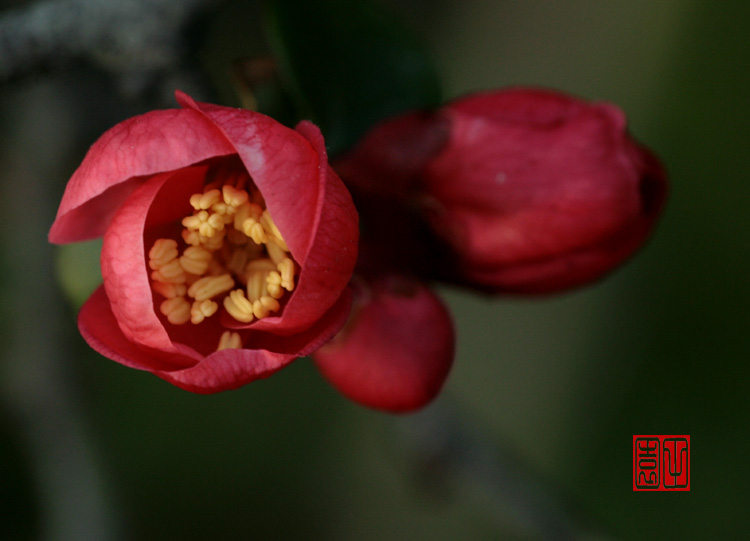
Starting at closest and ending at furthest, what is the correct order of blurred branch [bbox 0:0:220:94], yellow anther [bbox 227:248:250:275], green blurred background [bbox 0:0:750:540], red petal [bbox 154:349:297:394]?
red petal [bbox 154:349:297:394] → yellow anther [bbox 227:248:250:275] → blurred branch [bbox 0:0:220:94] → green blurred background [bbox 0:0:750:540]

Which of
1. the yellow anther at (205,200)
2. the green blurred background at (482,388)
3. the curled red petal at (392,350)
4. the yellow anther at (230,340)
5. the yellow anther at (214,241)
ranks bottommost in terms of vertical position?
the green blurred background at (482,388)

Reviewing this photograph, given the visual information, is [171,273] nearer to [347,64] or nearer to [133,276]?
[133,276]

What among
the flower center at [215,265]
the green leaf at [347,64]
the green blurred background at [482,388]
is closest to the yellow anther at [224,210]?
the flower center at [215,265]

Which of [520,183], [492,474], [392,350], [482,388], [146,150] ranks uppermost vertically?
[146,150]

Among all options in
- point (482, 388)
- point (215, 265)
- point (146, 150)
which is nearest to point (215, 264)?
point (215, 265)

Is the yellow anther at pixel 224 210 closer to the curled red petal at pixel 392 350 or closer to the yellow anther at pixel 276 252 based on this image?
the yellow anther at pixel 276 252

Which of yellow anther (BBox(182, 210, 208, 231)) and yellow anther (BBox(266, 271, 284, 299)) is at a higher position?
yellow anther (BBox(182, 210, 208, 231))

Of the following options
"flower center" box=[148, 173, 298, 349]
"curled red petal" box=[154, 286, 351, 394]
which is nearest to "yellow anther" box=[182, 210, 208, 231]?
"flower center" box=[148, 173, 298, 349]

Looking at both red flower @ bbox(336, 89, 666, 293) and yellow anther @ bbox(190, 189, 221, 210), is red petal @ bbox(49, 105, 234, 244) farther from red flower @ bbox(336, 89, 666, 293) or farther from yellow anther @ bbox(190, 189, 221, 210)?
red flower @ bbox(336, 89, 666, 293)
